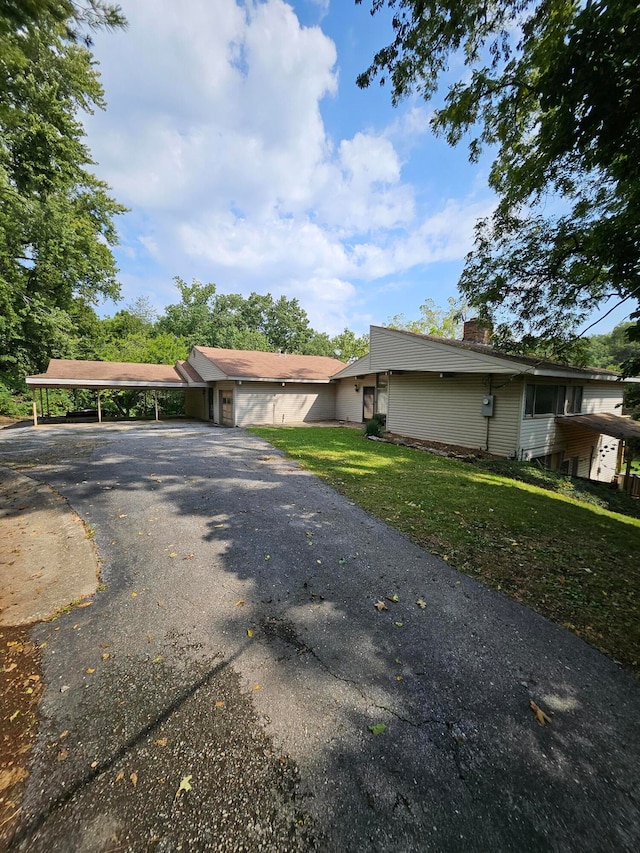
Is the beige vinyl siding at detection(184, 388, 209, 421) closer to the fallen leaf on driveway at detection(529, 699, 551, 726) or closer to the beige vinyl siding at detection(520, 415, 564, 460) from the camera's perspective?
the beige vinyl siding at detection(520, 415, 564, 460)

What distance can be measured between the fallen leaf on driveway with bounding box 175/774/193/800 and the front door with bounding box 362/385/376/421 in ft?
53.2

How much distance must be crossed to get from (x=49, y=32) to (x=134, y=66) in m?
3.61

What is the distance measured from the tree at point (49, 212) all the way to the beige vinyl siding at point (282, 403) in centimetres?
960

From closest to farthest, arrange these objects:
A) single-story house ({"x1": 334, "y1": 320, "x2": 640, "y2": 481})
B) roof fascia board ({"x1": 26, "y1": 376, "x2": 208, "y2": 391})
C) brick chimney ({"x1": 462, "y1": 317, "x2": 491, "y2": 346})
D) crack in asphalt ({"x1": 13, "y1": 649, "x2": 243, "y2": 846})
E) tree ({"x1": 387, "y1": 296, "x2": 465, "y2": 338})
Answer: crack in asphalt ({"x1": 13, "y1": 649, "x2": 243, "y2": 846}) → single-story house ({"x1": 334, "y1": 320, "x2": 640, "y2": 481}) → brick chimney ({"x1": 462, "y1": 317, "x2": 491, "y2": 346}) → roof fascia board ({"x1": 26, "y1": 376, "x2": 208, "y2": 391}) → tree ({"x1": 387, "y1": 296, "x2": 465, "y2": 338})

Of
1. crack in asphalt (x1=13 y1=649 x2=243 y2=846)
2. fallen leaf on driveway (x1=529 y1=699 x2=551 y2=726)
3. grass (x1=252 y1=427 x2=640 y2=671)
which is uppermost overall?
grass (x1=252 y1=427 x2=640 y2=671)

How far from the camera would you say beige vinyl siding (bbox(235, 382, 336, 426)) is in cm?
1711

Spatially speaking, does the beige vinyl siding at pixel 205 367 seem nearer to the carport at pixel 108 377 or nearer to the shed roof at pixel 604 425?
the carport at pixel 108 377

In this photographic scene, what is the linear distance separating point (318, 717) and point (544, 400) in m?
12.1

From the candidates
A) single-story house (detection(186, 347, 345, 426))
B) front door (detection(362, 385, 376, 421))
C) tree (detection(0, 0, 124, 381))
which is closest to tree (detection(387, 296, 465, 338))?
single-story house (detection(186, 347, 345, 426))

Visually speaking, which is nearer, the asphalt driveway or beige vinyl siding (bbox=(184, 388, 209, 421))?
the asphalt driveway

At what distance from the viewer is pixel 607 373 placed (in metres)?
13.2

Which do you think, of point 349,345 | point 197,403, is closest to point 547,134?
point 197,403

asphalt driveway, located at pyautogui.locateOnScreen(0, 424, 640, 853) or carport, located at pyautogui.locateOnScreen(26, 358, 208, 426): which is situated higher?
carport, located at pyautogui.locateOnScreen(26, 358, 208, 426)

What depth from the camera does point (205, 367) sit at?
62.2 ft
